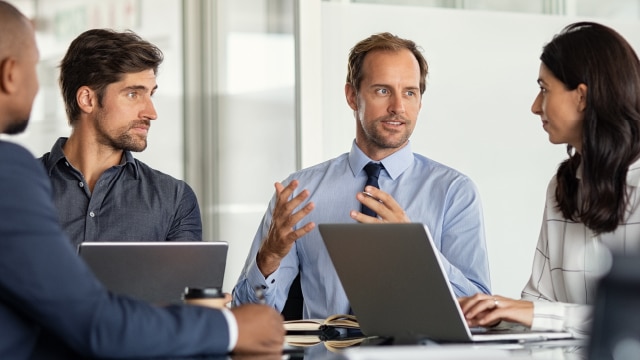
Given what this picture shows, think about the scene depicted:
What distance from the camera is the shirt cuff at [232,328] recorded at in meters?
1.92

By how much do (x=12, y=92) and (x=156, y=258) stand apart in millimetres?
650

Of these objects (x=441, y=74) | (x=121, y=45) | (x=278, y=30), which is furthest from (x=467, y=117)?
(x=121, y=45)

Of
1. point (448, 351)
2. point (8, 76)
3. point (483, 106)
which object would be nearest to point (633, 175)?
point (448, 351)

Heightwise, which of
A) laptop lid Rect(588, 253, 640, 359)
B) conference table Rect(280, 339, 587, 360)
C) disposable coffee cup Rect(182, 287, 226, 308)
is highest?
laptop lid Rect(588, 253, 640, 359)

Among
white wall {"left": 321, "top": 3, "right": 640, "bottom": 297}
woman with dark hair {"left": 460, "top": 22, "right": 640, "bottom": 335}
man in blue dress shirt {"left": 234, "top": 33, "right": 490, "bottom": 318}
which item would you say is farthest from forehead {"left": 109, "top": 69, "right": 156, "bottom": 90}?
woman with dark hair {"left": 460, "top": 22, "right": 640, "bottom": 335}

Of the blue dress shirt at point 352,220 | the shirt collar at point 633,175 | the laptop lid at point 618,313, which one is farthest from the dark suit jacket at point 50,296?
the shirt collar at point 633,175

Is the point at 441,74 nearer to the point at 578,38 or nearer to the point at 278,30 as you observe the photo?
the point at 278,30

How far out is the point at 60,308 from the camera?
1757mm

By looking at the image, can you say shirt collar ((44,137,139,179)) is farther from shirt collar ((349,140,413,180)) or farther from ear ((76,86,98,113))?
shirt collar ((349,140,413,180))

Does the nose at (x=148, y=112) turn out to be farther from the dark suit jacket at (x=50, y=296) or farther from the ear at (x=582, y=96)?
the dark suit jacket at (x=50, y=296)

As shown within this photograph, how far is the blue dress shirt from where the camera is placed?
3.20 meters

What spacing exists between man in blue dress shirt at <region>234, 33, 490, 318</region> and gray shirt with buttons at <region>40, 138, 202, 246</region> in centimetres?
38

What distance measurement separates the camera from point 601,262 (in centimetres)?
279

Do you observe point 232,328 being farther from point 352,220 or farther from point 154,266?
point 352,220
